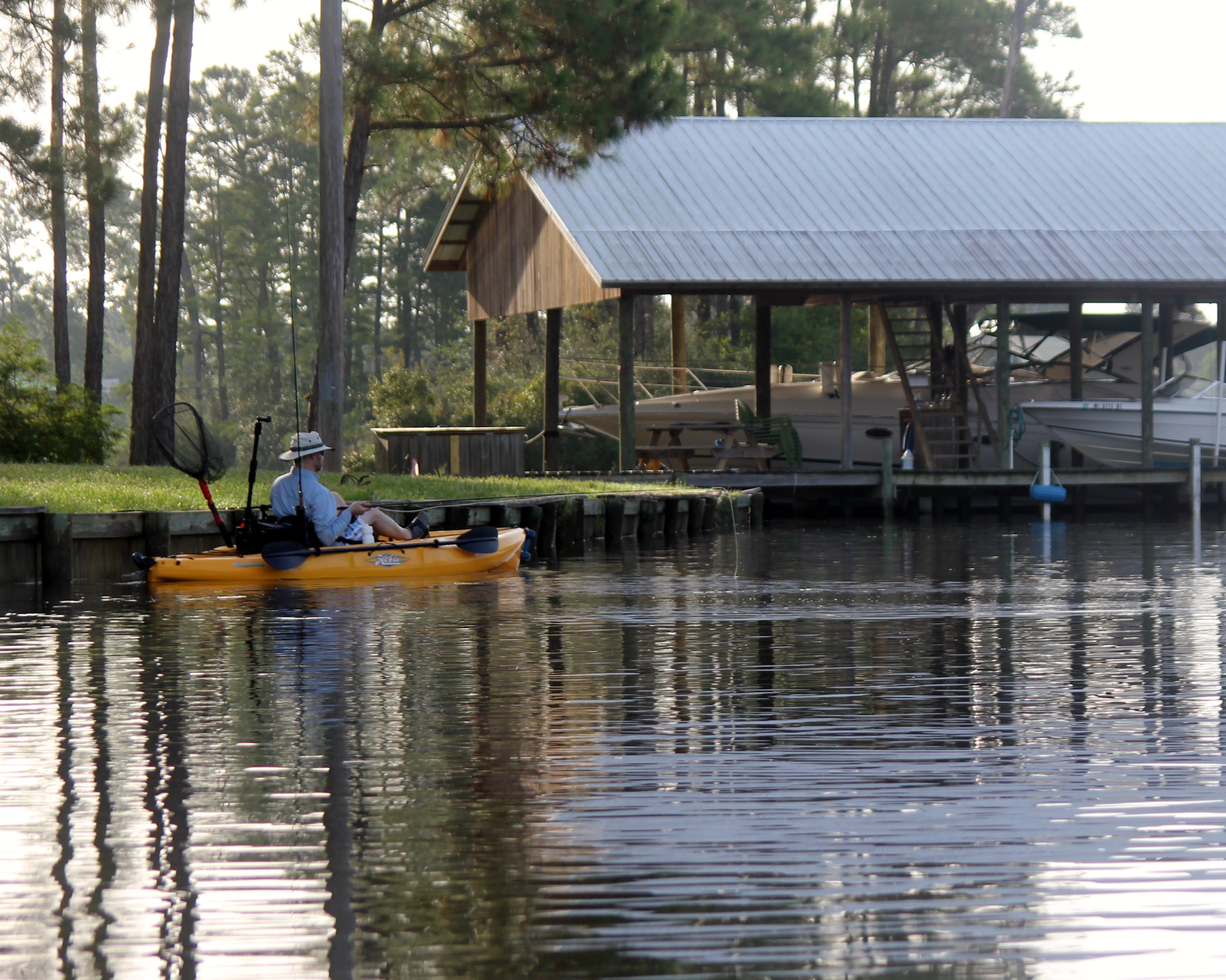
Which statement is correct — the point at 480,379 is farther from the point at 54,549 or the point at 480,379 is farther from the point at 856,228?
the point at 54,549

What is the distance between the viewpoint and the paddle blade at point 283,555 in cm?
1554

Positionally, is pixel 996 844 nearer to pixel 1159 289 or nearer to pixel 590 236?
pixel 590 236

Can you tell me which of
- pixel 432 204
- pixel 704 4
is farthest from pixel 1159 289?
pixel 432 204

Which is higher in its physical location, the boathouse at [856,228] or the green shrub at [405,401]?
the boathouse at [856,228]

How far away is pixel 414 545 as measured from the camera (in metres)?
16.5

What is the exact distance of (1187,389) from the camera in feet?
110

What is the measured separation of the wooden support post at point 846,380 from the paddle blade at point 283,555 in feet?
52.1

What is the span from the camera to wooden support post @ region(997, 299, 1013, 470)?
99.9 feet

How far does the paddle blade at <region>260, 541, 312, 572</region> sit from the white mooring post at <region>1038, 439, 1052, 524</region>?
17.2 meters

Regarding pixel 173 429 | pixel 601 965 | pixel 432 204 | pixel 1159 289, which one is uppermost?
pixel 432 204

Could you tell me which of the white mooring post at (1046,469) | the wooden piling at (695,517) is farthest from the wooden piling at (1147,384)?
the wooden piling at (695,517)

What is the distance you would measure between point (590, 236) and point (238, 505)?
38.6 feet

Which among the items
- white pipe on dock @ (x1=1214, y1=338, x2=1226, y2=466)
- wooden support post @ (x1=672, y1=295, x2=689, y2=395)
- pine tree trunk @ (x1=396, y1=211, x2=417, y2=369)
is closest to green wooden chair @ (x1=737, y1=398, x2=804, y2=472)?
wooden support post @ (x1=672, y1=295, x2=689, y2=395)

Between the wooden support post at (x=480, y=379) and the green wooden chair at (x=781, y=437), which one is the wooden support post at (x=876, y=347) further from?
the wooden support post at (x=480, y=379)
